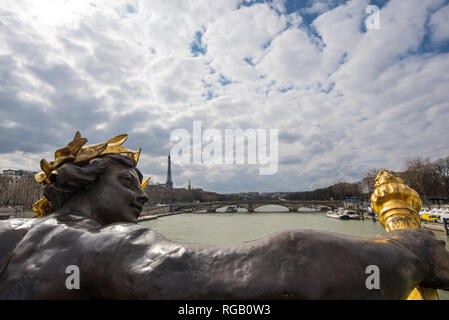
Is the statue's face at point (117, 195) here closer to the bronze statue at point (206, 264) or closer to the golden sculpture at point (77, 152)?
the golden sculpture at point (77, 152)

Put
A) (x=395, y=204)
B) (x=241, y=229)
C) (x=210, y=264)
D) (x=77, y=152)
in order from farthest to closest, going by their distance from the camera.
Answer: (x=241, y=229), (x=77, y=152), (x=395, y=204), (x=210, y=264)

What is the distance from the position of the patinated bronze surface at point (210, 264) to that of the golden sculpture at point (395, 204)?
511 millimetres

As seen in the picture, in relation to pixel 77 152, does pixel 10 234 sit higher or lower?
lower

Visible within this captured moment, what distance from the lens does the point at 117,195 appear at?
1.73m

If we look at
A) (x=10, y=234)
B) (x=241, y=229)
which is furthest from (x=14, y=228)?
(x=241, y=229)

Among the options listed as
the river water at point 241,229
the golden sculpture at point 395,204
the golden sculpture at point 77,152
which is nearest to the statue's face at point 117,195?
the golden sculpture at point 77,152

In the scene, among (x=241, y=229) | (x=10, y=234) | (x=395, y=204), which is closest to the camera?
(x=10, y=234)

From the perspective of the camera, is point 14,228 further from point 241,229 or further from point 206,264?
point 241,229

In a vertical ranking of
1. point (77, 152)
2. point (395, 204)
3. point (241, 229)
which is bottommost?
point (241, 229)

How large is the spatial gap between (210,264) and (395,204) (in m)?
1.34

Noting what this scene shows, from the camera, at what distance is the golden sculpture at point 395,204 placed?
1571 mm
